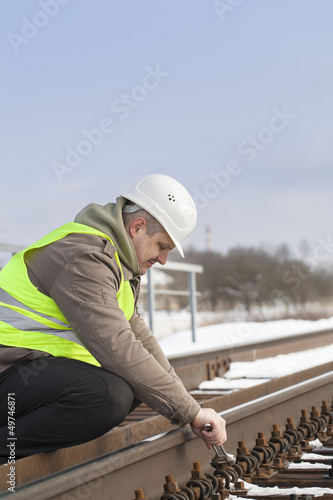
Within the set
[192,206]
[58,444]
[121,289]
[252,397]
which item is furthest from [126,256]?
[252,397]

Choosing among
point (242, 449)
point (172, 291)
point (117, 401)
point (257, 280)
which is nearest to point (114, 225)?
point (117, 401)

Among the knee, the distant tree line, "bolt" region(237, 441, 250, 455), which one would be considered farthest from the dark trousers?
the distant tree line

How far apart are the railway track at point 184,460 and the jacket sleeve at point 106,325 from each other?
0.23 m

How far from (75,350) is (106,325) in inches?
11.6

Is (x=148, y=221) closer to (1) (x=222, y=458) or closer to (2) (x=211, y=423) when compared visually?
(2) (x=211, y=423)

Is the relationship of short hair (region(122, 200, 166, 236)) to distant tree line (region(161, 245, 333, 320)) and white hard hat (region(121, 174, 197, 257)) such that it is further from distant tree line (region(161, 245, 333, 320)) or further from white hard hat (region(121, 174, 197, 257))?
distant tree line (region(161, 245, 333, 320))

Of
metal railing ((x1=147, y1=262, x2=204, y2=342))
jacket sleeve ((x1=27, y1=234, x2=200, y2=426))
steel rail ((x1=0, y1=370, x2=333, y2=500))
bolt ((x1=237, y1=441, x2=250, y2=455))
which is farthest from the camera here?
metal railing ((x1=147, y1=262, x2=204, y2=342))

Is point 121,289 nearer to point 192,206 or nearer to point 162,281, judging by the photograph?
point 192,206

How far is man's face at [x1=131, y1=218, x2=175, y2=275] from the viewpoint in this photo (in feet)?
10.8

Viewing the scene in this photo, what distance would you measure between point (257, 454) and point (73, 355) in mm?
1188

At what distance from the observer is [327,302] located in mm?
58812

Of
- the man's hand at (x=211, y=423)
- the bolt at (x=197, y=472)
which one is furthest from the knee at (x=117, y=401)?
the bolt at (x=197, y=472)

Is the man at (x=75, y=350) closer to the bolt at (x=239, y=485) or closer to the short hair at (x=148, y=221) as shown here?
the short hair at (x=148, y=221)

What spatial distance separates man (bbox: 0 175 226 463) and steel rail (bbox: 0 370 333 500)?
0.61ft
